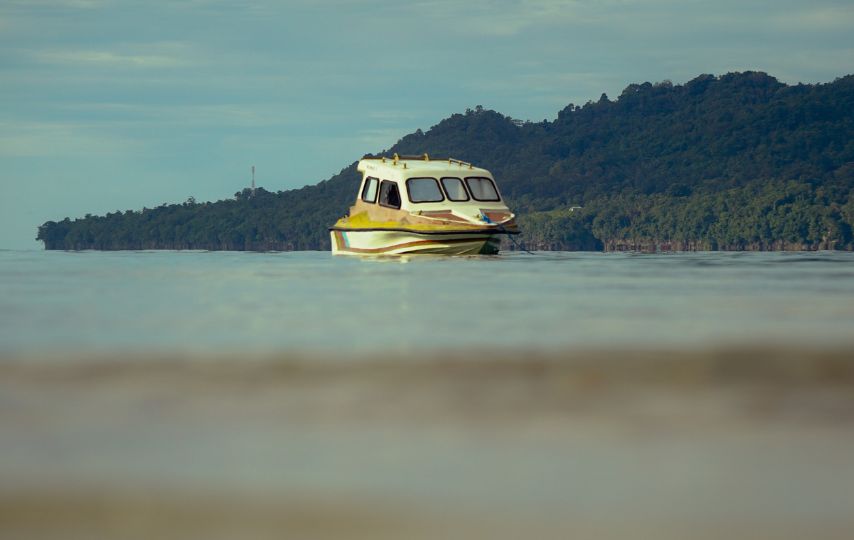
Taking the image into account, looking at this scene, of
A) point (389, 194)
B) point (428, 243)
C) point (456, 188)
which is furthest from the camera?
point (456, 188)

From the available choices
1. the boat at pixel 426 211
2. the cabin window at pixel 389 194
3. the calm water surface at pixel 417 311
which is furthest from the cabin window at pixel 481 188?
the calm water surface at pixel 417 311

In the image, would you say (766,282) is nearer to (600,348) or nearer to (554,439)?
(600,348)

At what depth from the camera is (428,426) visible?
8062 mm

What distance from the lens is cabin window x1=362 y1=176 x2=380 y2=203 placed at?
46.0 meters

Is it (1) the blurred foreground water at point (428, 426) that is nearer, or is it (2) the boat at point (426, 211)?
(1) the blurred foreground water at point (428, 426)

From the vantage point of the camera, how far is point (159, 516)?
5.84 meters

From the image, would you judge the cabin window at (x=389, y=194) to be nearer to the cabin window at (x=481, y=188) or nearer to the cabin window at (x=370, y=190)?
the cabin window at (x=370, y=190)

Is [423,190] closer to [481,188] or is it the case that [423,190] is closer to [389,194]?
[389,194]

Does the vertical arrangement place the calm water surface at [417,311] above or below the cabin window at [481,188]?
below

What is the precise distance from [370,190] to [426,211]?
Result: 3.60m

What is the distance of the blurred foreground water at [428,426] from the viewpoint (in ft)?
19.1

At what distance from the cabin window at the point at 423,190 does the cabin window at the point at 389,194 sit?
469mm

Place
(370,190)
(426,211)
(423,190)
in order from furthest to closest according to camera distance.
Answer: (370,190)
(423,190)
(426,211)

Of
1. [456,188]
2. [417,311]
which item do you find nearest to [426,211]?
[456,188]
